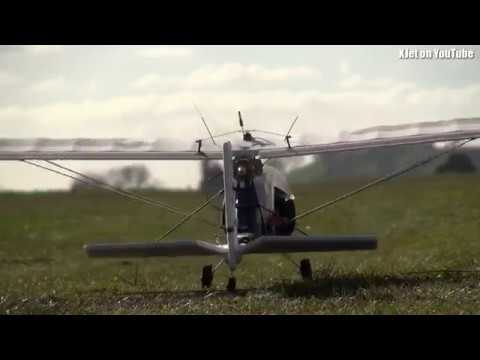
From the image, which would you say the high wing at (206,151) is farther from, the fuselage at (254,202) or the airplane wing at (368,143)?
the fuselage at (254,202)

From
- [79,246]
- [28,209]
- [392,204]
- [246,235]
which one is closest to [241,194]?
[246,235]

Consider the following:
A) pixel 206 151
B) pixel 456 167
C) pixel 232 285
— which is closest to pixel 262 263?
pixel 206 151

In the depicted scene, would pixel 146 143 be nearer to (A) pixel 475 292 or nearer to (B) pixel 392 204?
(A) pixel 475 292

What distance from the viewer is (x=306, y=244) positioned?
11.0 metres

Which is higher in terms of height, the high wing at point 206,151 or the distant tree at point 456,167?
the distant tree at point 456,167

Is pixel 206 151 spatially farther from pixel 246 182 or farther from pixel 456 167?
pixel 456 167

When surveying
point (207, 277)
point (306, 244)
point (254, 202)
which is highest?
point (254, 202)

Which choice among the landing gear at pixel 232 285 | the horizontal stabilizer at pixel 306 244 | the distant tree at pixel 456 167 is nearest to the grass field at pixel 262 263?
the landing gear at pixel 232 285

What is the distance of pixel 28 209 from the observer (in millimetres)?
39406

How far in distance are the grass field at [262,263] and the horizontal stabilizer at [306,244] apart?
0.61 meters

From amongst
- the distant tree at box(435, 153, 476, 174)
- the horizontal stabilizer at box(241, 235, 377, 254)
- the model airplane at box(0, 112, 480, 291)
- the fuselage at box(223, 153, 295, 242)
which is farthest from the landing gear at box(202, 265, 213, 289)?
the distant tree at box(435, 153, 476, 174)

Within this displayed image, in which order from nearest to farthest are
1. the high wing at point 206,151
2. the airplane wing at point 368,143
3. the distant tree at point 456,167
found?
the airplane wing at point 368,143, the high wing at point 206,151, the distant tree at point 456,167

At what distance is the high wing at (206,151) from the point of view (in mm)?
12938

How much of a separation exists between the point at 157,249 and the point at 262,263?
964 centimetres
